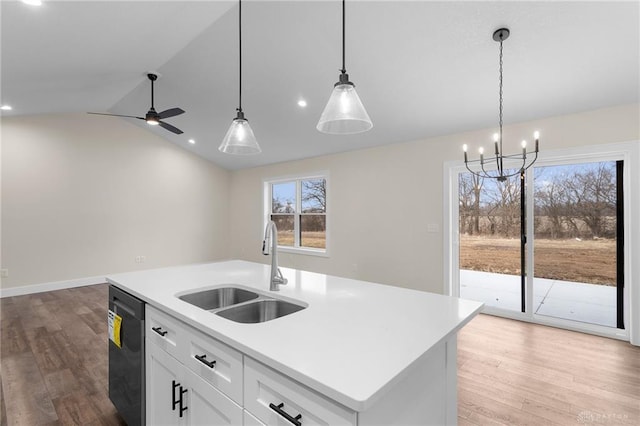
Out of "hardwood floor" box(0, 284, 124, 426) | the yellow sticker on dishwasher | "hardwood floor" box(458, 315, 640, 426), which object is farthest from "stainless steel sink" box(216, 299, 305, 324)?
"hardwood floor" box(458, 315, 640, 426)

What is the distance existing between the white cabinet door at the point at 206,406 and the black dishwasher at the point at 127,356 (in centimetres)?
53

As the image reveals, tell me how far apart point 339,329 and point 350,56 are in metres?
2.64

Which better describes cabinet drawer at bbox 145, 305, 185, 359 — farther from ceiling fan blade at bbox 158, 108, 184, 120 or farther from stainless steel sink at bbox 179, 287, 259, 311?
ceiling fan blade at bbox 158, 108, 184, 120

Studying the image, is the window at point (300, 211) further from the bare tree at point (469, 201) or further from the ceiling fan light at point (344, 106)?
the ceiling fan light at point (344, 106)

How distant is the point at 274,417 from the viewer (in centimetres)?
92

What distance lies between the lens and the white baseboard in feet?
15.5

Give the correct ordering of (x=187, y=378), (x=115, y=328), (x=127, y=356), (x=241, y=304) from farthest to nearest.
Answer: (x=115, y=328)
(x=127, y=356)
(x=241, y=304)
(x=187, y=378)

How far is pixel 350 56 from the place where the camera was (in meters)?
2.93

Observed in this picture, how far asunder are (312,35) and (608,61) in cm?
248

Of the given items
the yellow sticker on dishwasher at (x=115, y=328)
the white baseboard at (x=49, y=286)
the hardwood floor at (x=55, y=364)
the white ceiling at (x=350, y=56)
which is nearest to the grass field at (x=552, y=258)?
the white ceiling at (x=350, y=56)

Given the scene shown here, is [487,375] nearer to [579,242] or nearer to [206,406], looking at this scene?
[579,242]

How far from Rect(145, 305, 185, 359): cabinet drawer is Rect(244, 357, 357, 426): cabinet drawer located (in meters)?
0.51

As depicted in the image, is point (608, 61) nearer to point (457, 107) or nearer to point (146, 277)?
point (457, 107)

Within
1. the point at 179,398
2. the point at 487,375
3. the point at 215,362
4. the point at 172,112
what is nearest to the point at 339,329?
the point at 215,362
